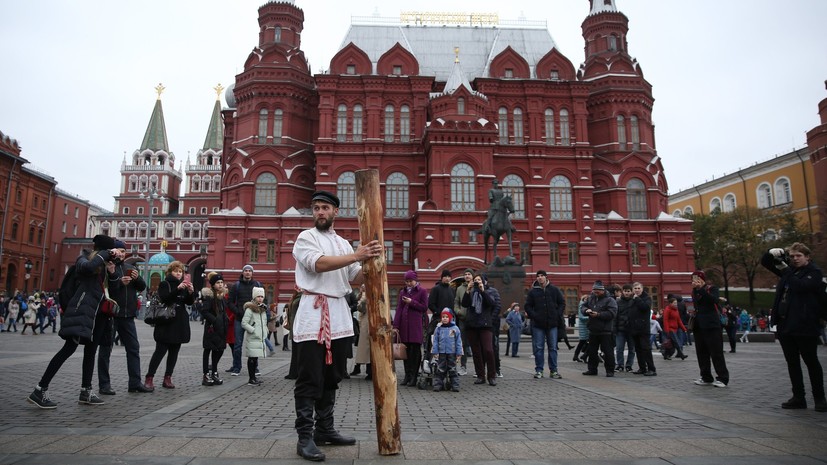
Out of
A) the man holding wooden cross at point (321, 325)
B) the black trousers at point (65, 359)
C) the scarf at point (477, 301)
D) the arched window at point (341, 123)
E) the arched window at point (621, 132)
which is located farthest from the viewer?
the arched window at point (621, 132)

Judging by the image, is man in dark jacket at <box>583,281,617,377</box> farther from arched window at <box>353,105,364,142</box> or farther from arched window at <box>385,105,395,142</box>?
arched window at <box>353,105,364,142</box>

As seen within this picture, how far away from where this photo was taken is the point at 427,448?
4.54 meters

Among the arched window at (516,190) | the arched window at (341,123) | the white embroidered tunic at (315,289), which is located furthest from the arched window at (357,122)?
the white embroidered tunic at (315,289)

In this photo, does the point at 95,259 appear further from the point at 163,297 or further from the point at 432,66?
the point at 432,66

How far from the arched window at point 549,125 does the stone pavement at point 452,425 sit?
33.2m

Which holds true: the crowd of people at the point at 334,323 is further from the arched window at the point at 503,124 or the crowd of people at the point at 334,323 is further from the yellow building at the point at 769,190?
the yellow building at the point at 769,190

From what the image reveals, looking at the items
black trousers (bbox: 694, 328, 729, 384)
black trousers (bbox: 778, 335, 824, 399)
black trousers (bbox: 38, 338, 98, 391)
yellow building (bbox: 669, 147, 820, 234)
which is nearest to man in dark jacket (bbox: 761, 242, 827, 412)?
black trousers (bbox: 778, 335, 824, 399)

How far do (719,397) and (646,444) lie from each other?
12.3ft

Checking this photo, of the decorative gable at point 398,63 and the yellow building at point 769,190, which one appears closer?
the decorative gable at point 398,63

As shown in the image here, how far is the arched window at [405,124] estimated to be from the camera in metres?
40.8

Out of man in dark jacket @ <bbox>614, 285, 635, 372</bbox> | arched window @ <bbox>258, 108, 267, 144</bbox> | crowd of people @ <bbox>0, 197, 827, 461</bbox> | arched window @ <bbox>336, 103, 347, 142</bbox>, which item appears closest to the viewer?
crowd of people @ <bbox>0, 197, 827, 461</bbox>

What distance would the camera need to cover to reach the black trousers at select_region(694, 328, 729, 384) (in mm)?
8797

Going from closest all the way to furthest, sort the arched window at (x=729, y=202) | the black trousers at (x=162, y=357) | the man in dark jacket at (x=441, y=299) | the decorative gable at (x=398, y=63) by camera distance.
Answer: the black trousers at (x=162, y=357), the man in dark jacket at (x=441, y=299), the decorative gable at (x=398, y=63), the arched window at (x=729, y=202)

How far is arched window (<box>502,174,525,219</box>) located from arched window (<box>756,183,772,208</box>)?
33324 mm
